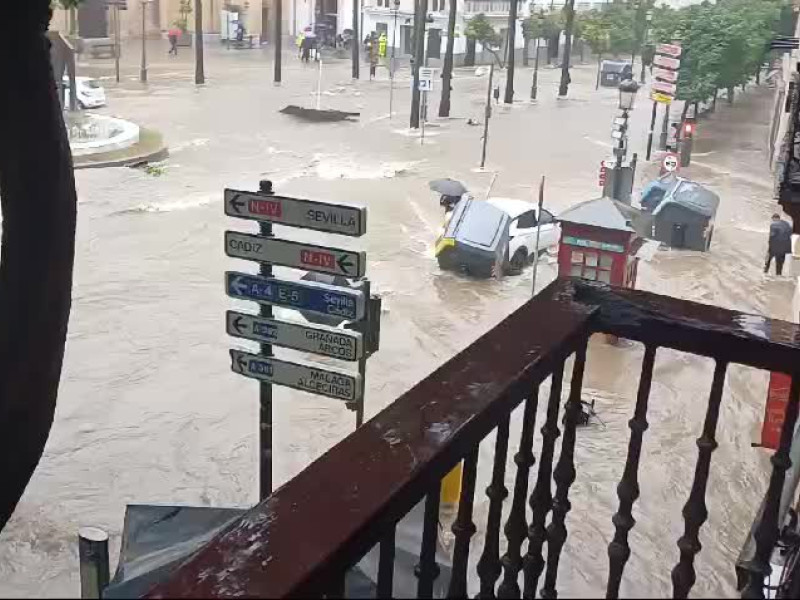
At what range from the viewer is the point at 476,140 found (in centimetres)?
915

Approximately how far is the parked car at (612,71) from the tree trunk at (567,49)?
0.43m

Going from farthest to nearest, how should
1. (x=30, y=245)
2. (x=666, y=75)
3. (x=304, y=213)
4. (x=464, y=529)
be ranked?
(x=666, y=75), (x=304, y=213), (x=30, y=245), (x=464, y=529)

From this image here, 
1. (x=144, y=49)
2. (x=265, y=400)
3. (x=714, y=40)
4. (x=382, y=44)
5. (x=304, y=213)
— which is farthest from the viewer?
(x=382, y=44)

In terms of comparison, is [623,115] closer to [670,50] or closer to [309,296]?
[670,50]

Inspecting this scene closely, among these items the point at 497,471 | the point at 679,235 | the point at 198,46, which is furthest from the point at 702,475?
the point at 198,46

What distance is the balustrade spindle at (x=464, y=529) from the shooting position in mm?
580

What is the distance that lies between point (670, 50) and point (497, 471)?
732 cm

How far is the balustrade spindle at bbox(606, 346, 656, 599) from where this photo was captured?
2.13ft

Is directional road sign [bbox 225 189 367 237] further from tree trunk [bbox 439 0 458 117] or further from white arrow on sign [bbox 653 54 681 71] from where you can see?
tree trunk [bbox 439 0 458 117]

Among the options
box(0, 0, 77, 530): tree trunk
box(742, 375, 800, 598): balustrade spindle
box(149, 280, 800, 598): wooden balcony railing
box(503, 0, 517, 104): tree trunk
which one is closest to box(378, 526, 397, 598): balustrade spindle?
box(149, 280, 800, 598): wooden balcony railing

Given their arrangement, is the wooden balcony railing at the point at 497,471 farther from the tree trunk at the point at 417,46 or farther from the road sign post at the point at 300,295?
the tree trunk at the point at 417,46

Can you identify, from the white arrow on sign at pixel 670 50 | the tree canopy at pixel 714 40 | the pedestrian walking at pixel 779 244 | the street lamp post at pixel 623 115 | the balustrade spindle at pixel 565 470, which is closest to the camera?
the balustrade spindle at pixel 565 470

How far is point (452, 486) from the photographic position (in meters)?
0.62

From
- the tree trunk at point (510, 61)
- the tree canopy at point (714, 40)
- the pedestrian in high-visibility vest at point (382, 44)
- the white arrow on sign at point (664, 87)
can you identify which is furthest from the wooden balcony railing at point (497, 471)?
the pedestrian in high-visibility vest at point (382, 44)
